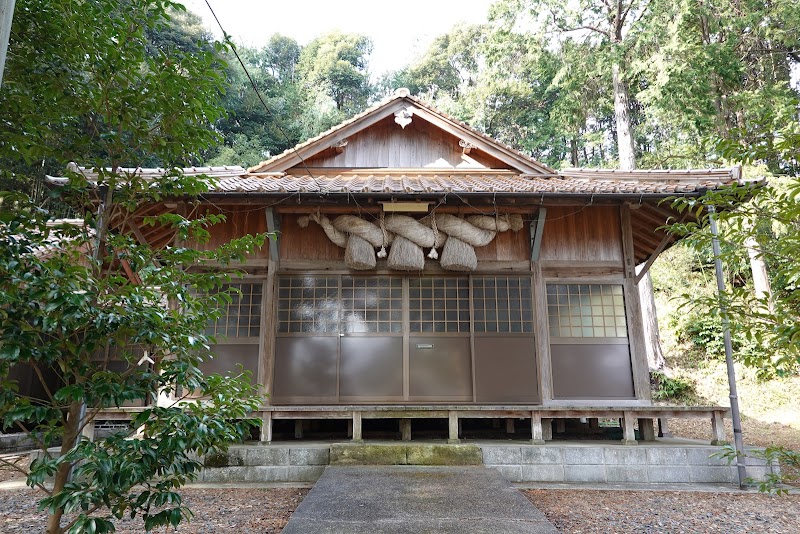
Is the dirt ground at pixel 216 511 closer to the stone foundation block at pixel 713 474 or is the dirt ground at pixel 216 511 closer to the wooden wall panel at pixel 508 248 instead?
the wooden wall panel at pixel 508 248

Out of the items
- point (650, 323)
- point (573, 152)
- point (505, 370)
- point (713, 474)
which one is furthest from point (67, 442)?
point (573, 152)

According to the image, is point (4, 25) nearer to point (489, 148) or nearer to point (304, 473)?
point (304, 473)

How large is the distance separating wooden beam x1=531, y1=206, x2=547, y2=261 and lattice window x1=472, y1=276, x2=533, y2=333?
0.41m

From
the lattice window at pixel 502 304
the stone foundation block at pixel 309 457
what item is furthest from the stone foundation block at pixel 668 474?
the stone foundation block at pixel 309 457

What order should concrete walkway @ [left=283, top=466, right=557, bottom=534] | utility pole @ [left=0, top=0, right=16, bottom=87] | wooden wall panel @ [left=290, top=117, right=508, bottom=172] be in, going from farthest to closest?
1. wooden wall panel @ [left=290, top=117, right=508, bottom=172]
2. concrete walkway @ [left=283, top=466, right=557, bottom=534]
3. utility pole @ [left=0, top=0, right=16, bottom=87]

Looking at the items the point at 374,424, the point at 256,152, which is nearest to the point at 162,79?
the point at 374,424

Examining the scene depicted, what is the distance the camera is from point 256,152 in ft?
72.5

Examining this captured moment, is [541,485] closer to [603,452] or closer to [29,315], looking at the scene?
[603,452]

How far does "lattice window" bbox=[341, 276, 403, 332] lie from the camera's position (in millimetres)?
7418

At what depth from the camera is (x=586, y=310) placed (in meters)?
7.47

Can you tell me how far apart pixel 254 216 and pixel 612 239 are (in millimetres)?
5661

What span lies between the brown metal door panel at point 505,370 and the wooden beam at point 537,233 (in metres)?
1.33

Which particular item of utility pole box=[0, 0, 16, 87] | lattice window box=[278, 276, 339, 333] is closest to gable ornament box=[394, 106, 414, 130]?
lattice window box=[278, 276, 339, 333]

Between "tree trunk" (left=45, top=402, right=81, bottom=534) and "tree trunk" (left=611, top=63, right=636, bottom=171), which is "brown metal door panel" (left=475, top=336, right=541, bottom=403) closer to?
"tree trunk" (left=45, top=402, right=81, bottom=534)
